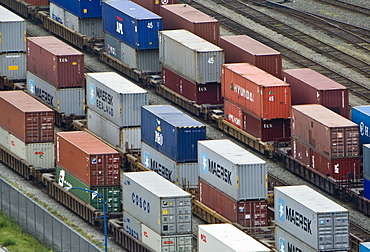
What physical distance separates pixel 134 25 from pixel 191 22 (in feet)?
14.9

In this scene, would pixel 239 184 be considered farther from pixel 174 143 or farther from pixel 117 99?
pixel 117 99

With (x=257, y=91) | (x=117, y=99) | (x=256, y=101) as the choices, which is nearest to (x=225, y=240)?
(x=117, y=99)

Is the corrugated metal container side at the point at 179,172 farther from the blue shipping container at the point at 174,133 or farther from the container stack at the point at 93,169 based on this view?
the container stack at the point at 93,169

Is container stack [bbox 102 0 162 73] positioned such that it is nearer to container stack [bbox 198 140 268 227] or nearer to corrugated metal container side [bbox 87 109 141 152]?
corrugated metal container side [bbox 87 109 141 152]

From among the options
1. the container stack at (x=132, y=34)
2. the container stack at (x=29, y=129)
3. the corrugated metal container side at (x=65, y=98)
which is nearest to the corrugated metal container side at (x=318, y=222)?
the container stack at (x=29, y=129)

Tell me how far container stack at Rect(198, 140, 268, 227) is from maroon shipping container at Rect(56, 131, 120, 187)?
5.78 metres

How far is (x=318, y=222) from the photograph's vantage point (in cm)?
7269

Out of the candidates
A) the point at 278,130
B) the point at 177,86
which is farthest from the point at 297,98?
the point at 177,86

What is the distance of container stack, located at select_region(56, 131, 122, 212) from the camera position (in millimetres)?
82625

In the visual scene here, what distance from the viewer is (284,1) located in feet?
436

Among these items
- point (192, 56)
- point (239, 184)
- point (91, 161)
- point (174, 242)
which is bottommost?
point (174, 242)

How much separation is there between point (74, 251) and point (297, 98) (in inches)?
1088

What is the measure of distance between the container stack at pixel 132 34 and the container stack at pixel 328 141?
20784 mm

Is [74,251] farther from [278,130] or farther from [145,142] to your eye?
[278,130]
